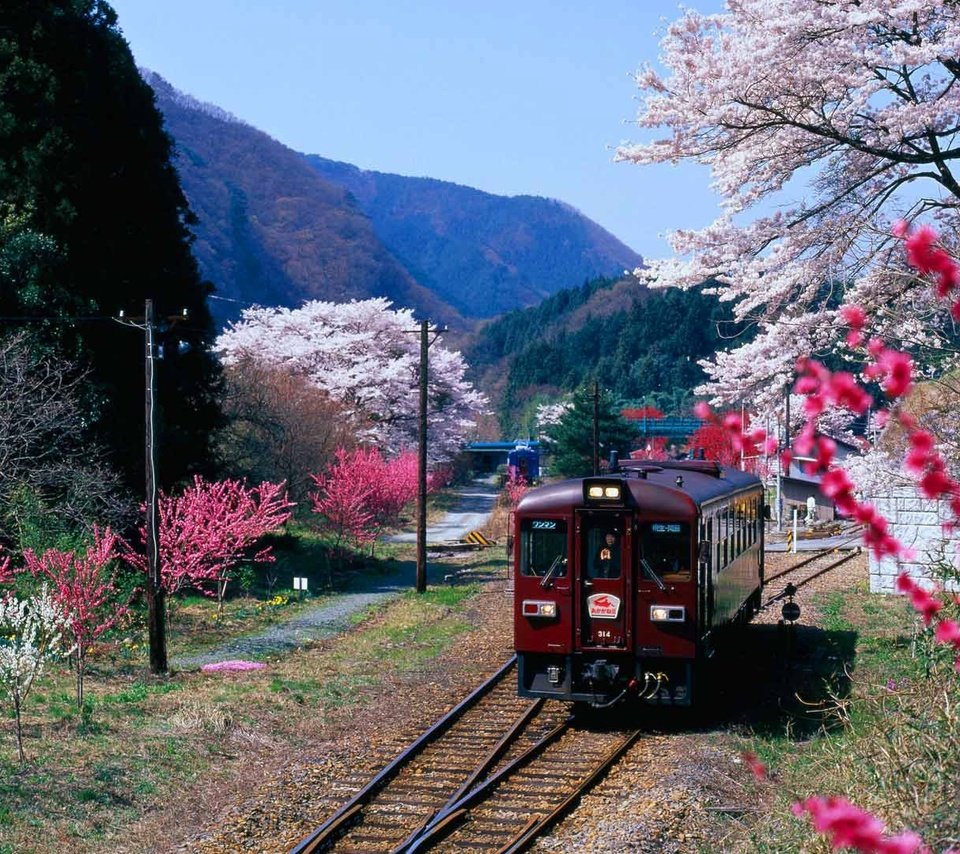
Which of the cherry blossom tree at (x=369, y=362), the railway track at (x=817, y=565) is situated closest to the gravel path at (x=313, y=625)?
the railway track at (x=817, y=565)

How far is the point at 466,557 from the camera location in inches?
1470

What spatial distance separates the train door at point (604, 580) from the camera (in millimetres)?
11812

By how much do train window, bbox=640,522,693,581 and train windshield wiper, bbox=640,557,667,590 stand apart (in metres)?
0.01

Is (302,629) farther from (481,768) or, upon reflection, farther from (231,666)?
(481,768)

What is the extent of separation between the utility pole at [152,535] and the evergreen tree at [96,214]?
8.34 meters

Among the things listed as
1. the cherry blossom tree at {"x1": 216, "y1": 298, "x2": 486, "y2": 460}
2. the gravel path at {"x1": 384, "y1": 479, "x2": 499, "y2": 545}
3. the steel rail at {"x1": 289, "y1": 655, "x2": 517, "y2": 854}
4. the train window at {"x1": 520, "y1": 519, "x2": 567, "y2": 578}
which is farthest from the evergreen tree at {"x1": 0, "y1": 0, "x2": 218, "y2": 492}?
the cherry blossom tree at {"x1": 216, "y1": 298, "x2": 486, "y2": 460}

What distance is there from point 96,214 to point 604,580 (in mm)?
18185

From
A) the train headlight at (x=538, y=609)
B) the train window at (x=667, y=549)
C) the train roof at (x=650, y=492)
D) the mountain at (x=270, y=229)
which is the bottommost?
the train headlight at (x=538, y=609)

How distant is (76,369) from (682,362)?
83.4m

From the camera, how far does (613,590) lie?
11859 mm

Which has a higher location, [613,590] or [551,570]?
[551,570]

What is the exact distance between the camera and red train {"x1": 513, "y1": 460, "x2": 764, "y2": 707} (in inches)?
460

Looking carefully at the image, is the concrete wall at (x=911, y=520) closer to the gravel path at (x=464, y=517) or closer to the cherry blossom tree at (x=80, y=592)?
the cherry blossom tree at (x=80, y=592)

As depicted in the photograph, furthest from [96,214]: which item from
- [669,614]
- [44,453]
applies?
[669,614]
